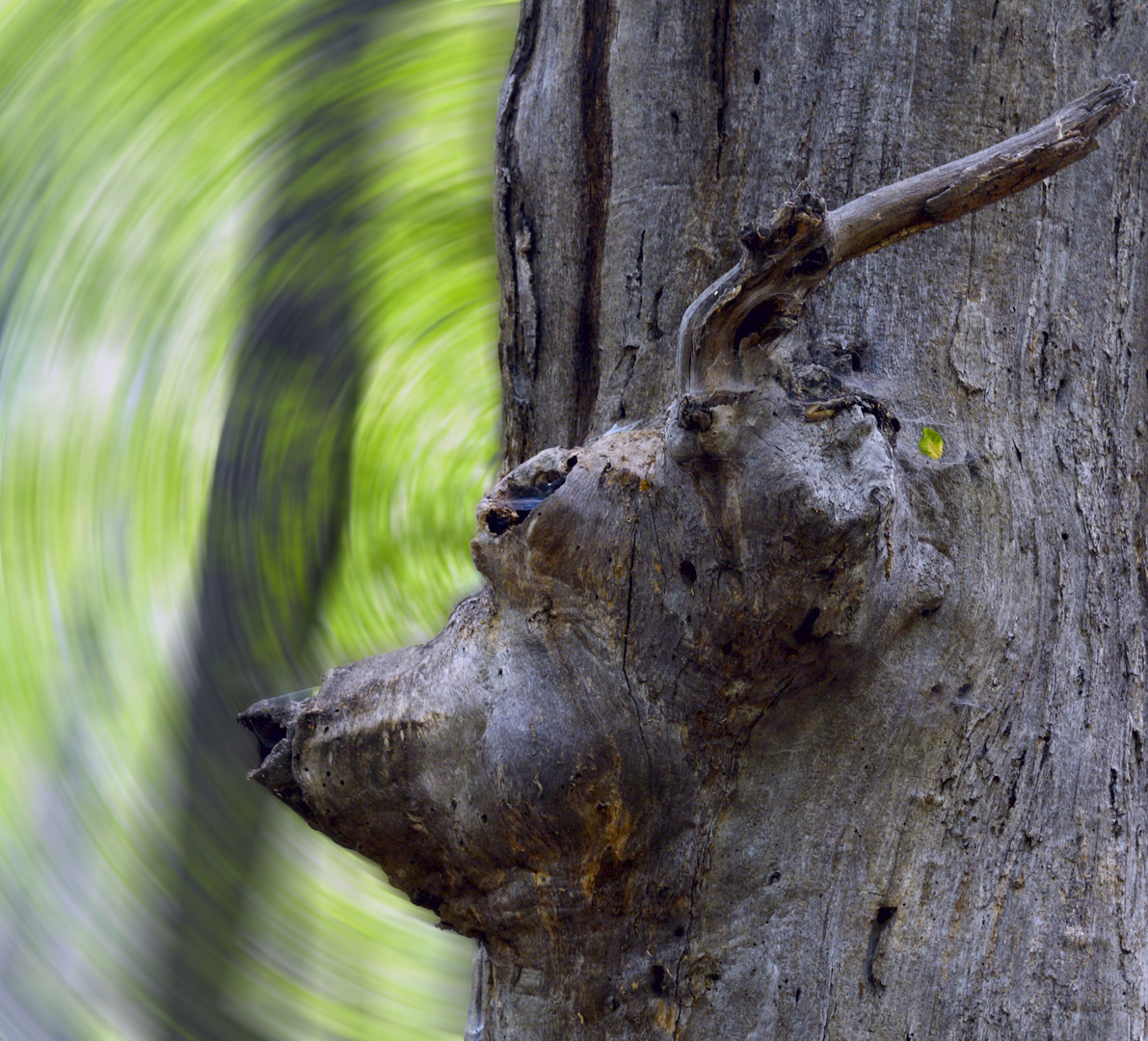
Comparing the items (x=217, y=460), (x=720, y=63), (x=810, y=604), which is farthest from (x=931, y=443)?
(x=217, y=460)

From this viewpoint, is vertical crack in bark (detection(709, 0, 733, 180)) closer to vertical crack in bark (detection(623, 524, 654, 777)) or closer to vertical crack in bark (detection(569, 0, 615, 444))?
vertical crack in bark (detection(569, 0, 615, 444))

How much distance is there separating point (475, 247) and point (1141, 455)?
3.44ft

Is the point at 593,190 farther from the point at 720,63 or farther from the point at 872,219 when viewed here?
the point at 872,219

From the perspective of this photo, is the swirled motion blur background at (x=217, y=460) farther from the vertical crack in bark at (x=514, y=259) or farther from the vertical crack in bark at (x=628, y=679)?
the vertical crack in bark at (x=628, y=679)

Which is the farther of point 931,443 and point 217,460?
point 217,460

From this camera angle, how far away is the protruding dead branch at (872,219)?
33cm

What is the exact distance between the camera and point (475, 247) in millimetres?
1371

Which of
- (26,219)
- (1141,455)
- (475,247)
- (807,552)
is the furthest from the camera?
(475,247)

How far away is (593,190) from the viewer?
0.51 m

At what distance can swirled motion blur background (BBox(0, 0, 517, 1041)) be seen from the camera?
1215 millimetres

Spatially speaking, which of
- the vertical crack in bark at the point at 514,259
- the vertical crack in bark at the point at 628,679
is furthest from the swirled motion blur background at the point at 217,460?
the vertical crack in bark at the point at 628,679

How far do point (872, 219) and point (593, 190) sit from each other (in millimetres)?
203

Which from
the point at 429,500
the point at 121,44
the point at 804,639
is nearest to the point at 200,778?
the point at 429,500

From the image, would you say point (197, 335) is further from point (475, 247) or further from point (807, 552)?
point (807, 552)
